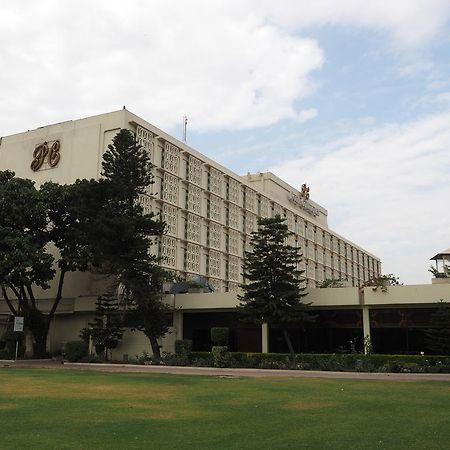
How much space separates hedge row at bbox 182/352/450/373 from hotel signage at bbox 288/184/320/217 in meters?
43.3

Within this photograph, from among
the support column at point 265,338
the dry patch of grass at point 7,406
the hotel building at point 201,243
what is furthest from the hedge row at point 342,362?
the dry patch of grass at point 7,406

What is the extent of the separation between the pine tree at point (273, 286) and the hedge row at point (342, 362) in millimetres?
1652

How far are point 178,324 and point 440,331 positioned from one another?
17427mm

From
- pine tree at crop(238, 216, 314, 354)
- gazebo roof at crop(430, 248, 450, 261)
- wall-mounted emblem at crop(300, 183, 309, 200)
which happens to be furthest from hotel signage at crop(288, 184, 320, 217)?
pine tree at crop(238, 216, 314, 354)

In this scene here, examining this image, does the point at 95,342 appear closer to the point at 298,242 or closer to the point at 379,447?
the point at 379,447

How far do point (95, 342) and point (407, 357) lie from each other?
19911 millimetres

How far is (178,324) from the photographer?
38406 mm

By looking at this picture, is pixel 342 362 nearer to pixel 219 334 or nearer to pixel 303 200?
pixel 219 334

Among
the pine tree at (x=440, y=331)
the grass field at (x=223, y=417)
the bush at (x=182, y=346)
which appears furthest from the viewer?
the bush at (x=182, y=346)

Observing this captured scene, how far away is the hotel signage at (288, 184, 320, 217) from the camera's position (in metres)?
73.4

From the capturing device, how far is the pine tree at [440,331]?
92.7 ft

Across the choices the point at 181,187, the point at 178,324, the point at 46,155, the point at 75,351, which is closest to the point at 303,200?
the point at 181,187

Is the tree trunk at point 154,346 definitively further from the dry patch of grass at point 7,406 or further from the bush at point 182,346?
the dry patch of grass at point 7,406

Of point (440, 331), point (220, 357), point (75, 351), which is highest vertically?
point (440, 331)
